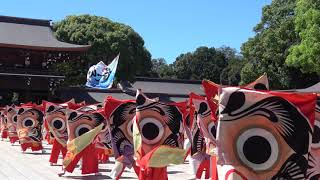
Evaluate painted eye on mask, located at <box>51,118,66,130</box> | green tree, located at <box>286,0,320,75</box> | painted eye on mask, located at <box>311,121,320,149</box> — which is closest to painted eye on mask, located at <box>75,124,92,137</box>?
painted eye on mask, located at <box>51,118,66,130</box>

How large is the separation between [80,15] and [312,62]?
28.8 m

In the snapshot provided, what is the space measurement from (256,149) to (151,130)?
4.05 meters

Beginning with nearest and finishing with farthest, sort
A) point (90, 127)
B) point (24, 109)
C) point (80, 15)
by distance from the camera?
point (90, 127)
point (24, 109)
point (80, 15)

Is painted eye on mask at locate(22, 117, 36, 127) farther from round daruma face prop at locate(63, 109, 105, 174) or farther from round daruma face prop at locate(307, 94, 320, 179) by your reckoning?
round daruma face prop at locate(307, 94, 320, 179)

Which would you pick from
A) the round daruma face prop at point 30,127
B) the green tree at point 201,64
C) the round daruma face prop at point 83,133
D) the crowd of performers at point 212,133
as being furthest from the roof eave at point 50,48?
the green tree at point 201,64

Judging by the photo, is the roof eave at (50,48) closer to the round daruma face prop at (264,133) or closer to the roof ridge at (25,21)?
the roof ridge at (25,21)

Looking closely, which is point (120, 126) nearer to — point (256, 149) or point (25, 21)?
point (256, 149)

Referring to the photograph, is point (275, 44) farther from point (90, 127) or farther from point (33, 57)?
point (90, 127)

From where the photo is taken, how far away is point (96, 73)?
3719 centimetres

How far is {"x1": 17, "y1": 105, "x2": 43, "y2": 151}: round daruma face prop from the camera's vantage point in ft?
64.4

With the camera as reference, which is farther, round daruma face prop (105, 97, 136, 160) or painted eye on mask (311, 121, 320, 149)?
round daruma face prop (105, 97, 136, 160)

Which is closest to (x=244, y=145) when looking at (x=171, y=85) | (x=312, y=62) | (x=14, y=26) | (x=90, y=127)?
(x=90, y=127)

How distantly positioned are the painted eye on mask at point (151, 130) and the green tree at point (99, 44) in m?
35.2

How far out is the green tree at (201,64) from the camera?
81.8 meters
